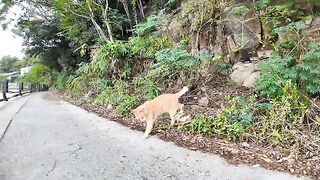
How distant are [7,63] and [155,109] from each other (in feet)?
170

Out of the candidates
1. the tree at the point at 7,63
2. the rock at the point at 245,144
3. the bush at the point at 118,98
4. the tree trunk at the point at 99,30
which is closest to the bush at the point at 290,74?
the rock at the point at 245,144

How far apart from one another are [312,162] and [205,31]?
432cm

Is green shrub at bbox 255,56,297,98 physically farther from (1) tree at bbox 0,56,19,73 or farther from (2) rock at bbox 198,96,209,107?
(1) tree at bbox 0,56,19,73

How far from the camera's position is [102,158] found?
3.87 m

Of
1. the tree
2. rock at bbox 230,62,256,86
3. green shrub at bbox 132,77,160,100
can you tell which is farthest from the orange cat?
the tree

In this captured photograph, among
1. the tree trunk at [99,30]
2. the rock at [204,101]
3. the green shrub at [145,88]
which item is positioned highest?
the tree trunk at [99,30]

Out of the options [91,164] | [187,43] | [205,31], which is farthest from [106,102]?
[91,164]

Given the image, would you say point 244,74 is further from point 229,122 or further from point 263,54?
point 229,122

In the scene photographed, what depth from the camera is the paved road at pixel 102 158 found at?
3.32 meters

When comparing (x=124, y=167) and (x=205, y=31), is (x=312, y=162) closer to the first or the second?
(x=124, y=167)

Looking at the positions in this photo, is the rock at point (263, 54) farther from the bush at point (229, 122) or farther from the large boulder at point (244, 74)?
the bush at point (229, 122)

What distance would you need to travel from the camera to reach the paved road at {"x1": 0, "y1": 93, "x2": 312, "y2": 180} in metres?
3.32

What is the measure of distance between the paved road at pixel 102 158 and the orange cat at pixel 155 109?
0.31 meters

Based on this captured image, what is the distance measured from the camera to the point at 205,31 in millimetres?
7027
